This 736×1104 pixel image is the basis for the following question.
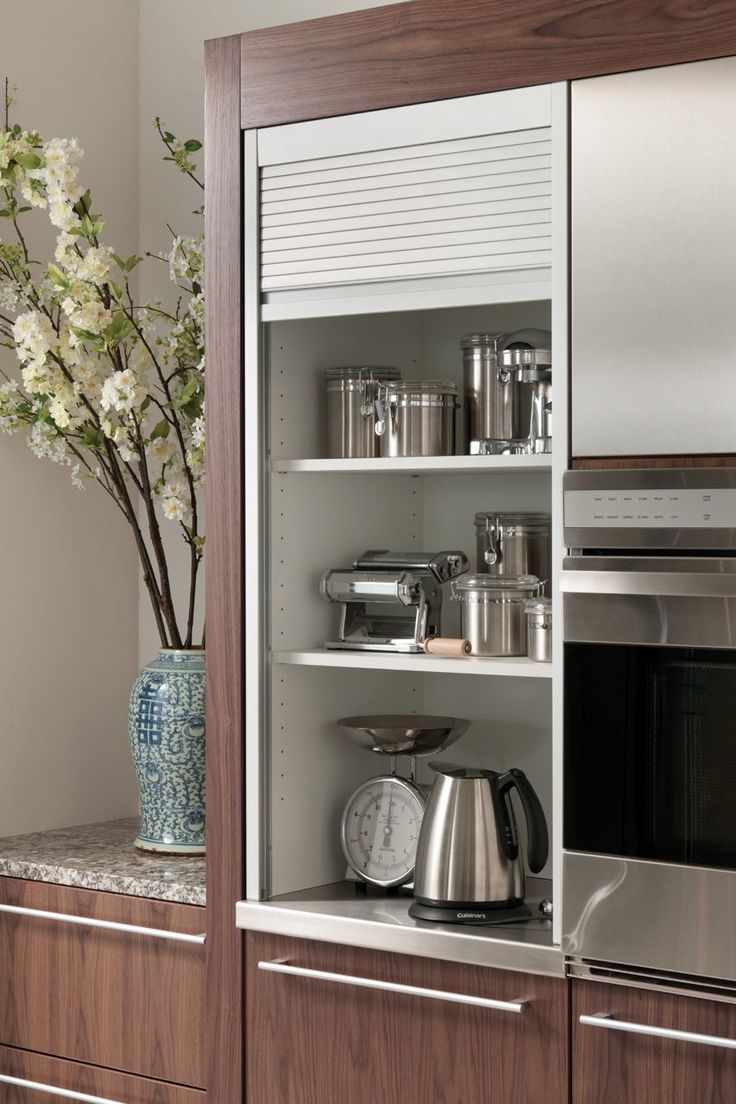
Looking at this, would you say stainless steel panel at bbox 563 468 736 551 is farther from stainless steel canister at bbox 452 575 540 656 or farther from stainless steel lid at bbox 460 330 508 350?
stainless steel lid at bbox 460 330 508 350

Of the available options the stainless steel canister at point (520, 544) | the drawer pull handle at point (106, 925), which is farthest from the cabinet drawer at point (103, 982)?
the stainless steel canister at point (520, 544)

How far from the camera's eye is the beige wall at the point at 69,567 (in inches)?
109

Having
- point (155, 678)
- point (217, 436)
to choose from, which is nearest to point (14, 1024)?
point (155, 678)

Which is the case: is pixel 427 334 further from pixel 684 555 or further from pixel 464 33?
pixel 684 555

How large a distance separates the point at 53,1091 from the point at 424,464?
1.28 meters

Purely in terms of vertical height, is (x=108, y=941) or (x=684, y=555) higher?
(x=684, y=555)

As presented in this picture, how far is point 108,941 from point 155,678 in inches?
18.8

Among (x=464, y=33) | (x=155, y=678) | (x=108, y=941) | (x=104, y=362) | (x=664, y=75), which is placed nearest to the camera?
(x=664, y=75)

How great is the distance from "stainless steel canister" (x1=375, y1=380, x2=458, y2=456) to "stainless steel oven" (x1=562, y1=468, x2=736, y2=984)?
39 centimetres

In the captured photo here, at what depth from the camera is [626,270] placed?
1.86m

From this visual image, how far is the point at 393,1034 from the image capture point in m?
2.06

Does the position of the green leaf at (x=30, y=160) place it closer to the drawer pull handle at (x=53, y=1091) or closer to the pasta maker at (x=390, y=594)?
the pasta maker at (x=390, y=594)

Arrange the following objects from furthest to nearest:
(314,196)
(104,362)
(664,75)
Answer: (104,362) < (314,196) < (664,75)

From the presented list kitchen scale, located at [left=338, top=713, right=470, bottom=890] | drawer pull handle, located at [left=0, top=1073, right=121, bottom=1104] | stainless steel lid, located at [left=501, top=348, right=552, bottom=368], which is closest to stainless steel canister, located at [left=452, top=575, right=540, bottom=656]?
kitchen scale, located at [left=338, top=713, right=470, bottom=890]
